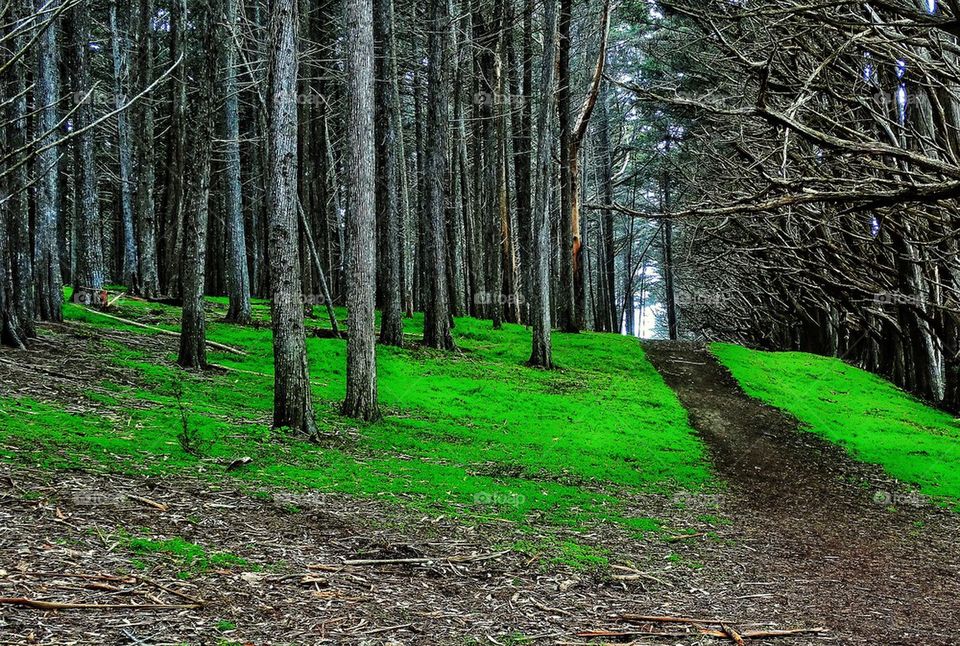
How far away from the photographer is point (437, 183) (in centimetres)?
1783

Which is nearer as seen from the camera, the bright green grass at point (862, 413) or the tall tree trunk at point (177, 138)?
the bright green grass at point (862, 413)

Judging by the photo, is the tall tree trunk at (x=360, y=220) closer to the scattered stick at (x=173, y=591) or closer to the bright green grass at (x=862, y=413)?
the scattered stick at (x=173, y=591)

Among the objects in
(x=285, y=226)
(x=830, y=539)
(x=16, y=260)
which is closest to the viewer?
(x=830, y=539)

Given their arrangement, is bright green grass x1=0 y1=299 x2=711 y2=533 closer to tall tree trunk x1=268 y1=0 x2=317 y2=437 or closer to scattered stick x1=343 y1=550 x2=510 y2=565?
tall tree trunk x1=268 y1=0 x2=317 y2=437

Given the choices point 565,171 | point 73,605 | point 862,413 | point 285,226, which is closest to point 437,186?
point 565,171

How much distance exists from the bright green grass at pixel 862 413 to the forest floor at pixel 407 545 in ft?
3.61

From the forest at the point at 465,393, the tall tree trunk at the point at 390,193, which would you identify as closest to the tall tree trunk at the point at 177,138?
the forest at the point at 465,393

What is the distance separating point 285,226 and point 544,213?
9.79 meters

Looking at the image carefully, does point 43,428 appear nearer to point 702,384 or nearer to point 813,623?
point 813,623

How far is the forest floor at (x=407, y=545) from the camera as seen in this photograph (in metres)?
4.29

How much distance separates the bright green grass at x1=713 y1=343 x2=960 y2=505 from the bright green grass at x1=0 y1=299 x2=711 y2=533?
99.9 inches

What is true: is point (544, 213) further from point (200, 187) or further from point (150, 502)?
point (150, 502)

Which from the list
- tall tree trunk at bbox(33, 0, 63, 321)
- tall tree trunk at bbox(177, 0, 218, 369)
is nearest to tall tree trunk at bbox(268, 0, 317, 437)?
tall tree trunk at bbox(177, 0, 218, 369)

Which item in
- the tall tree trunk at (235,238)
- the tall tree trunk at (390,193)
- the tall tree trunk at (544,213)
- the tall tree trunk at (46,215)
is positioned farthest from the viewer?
the tall tree trunk at (235,238)
